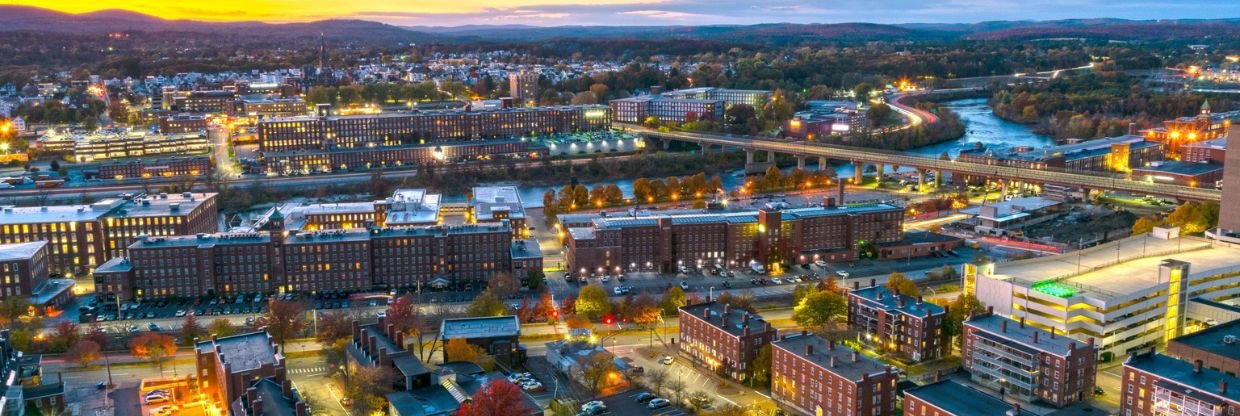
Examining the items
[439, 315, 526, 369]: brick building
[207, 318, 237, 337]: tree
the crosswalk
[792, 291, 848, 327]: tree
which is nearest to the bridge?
[792, 291, 848, 327]: tree

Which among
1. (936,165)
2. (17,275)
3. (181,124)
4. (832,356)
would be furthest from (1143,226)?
(181,124)

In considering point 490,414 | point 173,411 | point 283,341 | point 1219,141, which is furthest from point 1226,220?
point 173,411

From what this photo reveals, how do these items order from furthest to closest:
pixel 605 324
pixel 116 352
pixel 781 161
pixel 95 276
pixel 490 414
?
pixel 781 161 < pixel 95 276 < pixel 605 324 < pixel 116 352 < pixel 490 414

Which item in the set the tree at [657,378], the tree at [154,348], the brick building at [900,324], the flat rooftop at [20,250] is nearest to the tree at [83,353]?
the tree at [154,348]

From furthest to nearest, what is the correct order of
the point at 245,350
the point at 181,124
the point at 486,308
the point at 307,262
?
the point at 181,124 → the point at 307,262 → the point at 486,308 → the point at 245,350

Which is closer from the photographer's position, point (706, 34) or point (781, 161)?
point (781, 161)

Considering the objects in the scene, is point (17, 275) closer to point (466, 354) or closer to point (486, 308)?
point (486, 308)

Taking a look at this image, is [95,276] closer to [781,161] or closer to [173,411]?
[173,411]
